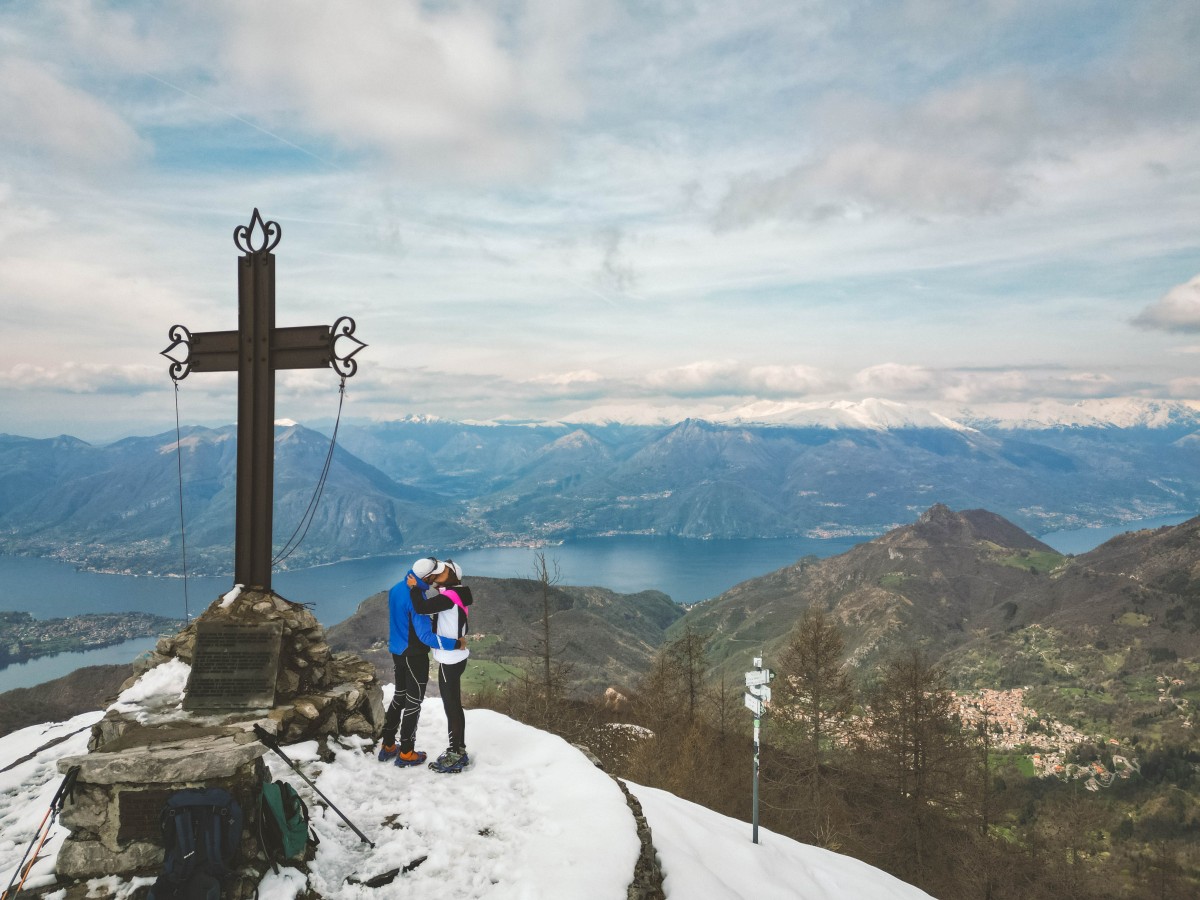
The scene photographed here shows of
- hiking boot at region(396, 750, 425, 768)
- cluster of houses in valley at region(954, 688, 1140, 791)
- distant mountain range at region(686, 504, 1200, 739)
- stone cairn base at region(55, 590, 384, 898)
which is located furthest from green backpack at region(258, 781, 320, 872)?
distant mountain range at region(686, 504, 1200, 739)

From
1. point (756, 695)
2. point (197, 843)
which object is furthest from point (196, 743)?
point (756, 695)

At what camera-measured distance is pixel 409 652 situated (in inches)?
379

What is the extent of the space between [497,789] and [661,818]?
345 centimetres

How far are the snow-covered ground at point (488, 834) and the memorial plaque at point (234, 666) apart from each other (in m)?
0.66

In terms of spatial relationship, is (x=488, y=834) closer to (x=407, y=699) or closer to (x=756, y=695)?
(x=407, y=699)

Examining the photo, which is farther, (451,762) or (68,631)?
(68,631)

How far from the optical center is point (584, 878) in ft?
22.7

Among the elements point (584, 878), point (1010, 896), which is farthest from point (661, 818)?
point (1010, 896)

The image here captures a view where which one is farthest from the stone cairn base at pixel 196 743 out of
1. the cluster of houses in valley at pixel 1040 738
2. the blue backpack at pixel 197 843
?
the cluster of houses in valley at pixel 1040 738

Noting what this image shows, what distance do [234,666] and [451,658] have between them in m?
3.39

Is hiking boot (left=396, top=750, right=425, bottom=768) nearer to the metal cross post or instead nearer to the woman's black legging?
the woman's black legging

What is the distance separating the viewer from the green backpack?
21.6 feet

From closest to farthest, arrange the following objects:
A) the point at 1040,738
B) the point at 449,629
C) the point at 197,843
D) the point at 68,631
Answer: the point at 197,843
the point at 449,629
the point at 1040,738
the point at 68,631

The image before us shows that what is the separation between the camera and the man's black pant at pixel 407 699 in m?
9.55
